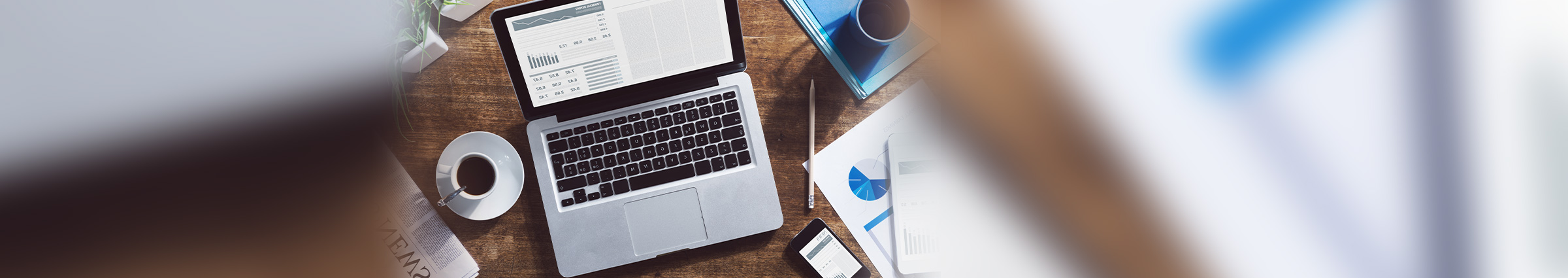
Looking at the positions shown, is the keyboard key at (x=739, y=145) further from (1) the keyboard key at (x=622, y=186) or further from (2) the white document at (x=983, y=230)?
(2) the white document at (x=983, y=230)

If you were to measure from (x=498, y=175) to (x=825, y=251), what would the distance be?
1.23 ft

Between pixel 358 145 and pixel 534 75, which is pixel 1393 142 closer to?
pixel 534 75

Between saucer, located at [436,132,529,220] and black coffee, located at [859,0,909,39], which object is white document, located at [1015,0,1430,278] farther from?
saucer, located at [436,132,529,220]

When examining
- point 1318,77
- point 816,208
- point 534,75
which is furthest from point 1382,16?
point 534,75

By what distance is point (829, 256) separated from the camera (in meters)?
0.64

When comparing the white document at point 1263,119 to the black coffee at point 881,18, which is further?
the black coffee at point 881,18

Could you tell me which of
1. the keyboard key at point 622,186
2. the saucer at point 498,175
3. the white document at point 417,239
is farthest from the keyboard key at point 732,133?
the white document at point 417,239

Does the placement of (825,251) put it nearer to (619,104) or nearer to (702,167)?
(702,167)

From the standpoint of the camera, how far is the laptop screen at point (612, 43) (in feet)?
1.80

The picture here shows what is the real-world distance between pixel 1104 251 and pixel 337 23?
582mm

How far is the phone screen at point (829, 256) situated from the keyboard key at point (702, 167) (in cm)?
14

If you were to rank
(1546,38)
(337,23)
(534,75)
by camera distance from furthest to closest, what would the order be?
(534,75) → (337,23) → (1546,38)

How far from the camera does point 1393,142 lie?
222mm

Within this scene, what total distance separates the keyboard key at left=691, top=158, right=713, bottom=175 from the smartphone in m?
0.13
